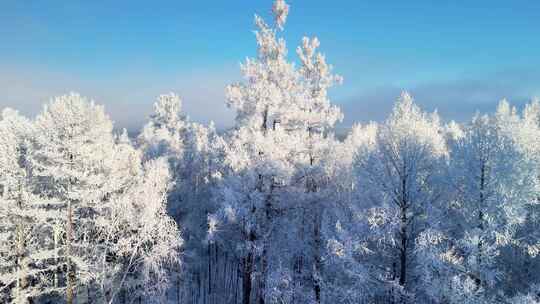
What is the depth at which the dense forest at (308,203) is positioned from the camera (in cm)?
1139

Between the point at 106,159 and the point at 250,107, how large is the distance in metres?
8.46

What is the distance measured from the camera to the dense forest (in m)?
11.4

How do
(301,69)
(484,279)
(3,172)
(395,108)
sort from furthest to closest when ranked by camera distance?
(301,69)
(3,172)
(395,108)
(484,279)

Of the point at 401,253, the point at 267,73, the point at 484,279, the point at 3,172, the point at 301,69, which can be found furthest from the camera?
the point at 301,69

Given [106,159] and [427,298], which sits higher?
[106,159]

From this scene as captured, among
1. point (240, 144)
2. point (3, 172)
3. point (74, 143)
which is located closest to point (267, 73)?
point (240, 144)

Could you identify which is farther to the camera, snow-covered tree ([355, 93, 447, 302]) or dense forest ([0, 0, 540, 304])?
snow-covered tree ([355, 93, 447, 302])

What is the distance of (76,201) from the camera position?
1736 centimetres

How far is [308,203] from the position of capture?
16859mm

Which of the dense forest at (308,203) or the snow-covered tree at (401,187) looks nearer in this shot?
the dense forest at (308,203)

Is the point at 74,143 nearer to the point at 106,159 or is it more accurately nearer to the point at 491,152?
the point at 106,159

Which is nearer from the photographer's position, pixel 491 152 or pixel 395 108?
pixel 491 152

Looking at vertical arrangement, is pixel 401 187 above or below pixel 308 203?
above

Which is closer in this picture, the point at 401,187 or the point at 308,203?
the point at 401,187
